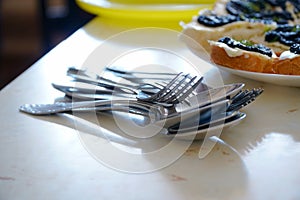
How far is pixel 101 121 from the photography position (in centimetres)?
80

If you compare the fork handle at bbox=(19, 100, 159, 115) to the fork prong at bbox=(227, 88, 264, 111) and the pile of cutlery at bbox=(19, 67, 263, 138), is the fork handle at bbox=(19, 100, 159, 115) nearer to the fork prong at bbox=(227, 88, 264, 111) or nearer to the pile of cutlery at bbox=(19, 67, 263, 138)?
the pile of cutlery at bbox=(19, 67, 263, 138)

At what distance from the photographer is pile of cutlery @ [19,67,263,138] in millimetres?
712

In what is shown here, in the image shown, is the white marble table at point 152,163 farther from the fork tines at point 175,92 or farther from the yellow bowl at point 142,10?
the yellow bowl at point 142,10

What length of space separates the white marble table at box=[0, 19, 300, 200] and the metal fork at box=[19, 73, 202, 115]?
0.06 ft

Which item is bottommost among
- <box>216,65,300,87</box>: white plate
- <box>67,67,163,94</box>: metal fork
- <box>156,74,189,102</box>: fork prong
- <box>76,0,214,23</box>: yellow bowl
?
<box>76,0,214,23</box>: yellow bowl

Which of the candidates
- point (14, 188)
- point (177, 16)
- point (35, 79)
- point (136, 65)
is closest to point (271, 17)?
point (177, 16)

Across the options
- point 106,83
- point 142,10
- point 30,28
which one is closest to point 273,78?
point 106,83

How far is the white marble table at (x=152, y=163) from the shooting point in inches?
24.0

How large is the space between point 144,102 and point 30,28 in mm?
2719

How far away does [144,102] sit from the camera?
2.55ft

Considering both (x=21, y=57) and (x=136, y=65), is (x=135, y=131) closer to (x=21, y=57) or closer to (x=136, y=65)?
(x=136, y=65)

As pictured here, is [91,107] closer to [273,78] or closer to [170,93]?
[170,93]

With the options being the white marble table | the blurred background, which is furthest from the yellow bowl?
the blurred background

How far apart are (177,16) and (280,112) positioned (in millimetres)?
652
